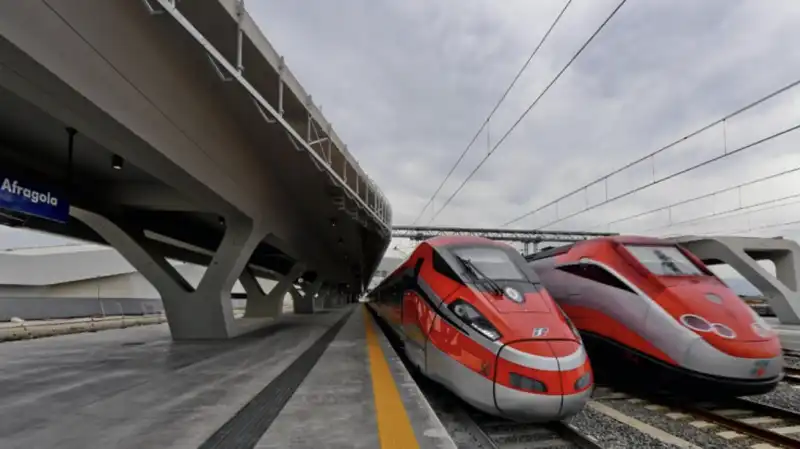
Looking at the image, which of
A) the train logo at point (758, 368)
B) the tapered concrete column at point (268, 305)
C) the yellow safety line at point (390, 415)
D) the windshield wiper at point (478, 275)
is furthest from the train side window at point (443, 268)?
the tapered concrete column at point (268, 305)

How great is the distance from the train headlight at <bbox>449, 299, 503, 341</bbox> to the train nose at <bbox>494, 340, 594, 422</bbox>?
263 millimetres

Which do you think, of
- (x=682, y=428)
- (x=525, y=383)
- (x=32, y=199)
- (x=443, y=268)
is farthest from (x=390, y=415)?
(x=32, y=199)

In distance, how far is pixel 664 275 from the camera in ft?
24.5

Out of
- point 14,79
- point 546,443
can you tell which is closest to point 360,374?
point 546,443

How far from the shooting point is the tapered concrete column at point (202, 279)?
522 inches

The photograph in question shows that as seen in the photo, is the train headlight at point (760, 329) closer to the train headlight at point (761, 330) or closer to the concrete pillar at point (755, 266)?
the train headlight at point (761, 330)

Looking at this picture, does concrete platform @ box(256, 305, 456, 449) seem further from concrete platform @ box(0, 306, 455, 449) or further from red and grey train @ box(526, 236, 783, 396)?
red and grey train @ box(526, 236, 783, 396)

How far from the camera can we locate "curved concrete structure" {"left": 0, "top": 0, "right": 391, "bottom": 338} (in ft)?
17.0

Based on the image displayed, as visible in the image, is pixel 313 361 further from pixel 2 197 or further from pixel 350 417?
pixel 2 197

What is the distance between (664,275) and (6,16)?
28.0 feet

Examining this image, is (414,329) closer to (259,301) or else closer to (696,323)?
(696,323)

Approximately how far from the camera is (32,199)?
886 cm

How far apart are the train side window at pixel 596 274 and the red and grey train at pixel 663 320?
0.02m

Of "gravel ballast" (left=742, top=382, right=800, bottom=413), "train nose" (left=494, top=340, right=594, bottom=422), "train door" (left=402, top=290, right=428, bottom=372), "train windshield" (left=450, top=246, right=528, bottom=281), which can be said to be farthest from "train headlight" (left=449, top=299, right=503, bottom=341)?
"gravel ballast" (left=742, top=382, right=800, bottom=413)
